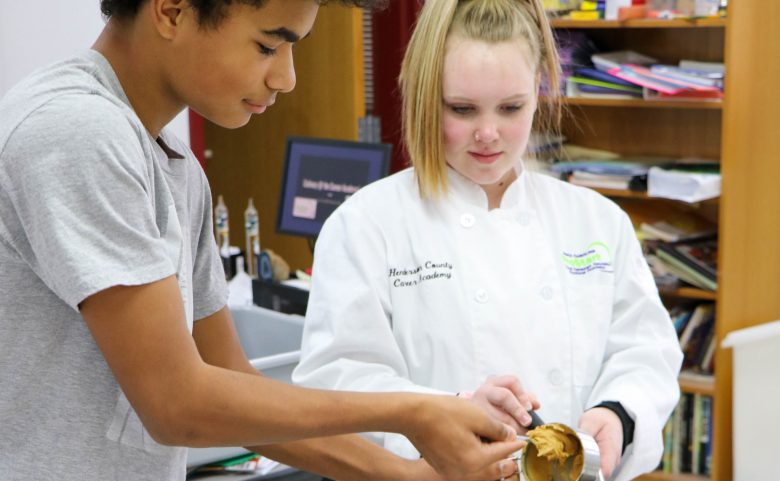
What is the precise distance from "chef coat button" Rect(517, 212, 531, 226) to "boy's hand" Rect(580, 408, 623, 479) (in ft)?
1.10

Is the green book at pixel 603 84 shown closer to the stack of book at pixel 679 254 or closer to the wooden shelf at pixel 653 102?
the wooden shelf at pixel 653 102

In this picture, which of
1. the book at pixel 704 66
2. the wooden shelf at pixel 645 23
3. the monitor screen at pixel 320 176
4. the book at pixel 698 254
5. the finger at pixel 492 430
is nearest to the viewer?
the finger at pixel 492 430

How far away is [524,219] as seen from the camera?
1692mm

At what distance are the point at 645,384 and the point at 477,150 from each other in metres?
0.44

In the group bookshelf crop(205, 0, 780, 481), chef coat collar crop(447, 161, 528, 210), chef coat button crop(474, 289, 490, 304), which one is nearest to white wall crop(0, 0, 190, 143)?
bookshelf crop(205, 0, 780, 481)

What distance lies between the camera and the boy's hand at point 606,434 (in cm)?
149

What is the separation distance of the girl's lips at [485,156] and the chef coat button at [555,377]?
34 cm

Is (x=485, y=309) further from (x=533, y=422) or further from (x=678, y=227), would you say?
(x=678, y=227)

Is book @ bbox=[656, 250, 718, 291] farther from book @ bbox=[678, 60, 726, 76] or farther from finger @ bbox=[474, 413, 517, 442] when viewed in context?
finger @ bbox=[474, 413, 517, 442]

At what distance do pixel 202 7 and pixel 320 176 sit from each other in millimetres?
1979

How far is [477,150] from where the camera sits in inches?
64.0

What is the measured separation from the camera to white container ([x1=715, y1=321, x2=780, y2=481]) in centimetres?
319

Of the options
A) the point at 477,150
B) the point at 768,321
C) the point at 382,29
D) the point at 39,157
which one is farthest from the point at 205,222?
the point at 382,29

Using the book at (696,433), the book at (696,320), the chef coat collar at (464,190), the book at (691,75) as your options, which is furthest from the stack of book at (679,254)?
the chef coat collar at (464,190)
